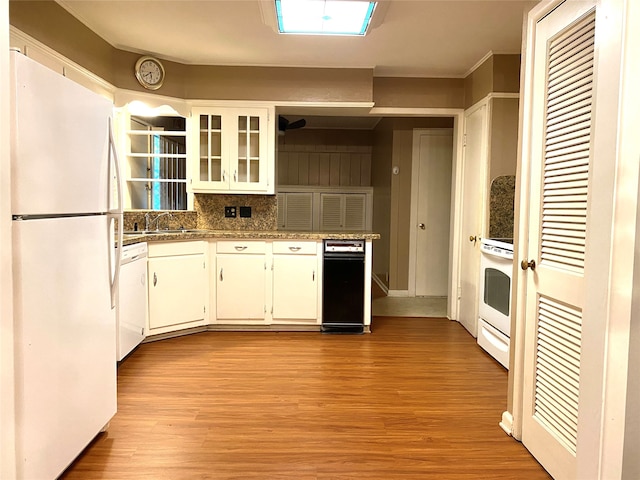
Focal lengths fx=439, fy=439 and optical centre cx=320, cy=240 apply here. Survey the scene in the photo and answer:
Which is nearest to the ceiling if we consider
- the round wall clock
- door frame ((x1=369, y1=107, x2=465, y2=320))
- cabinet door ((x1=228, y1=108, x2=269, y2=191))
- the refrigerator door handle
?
the round wall clock

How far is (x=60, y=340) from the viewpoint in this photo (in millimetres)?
1739

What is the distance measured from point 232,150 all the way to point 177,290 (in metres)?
1.38

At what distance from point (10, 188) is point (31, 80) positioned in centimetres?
39

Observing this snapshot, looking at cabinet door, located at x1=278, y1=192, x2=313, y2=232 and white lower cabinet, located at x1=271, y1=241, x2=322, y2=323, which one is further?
cabinet door, located at x1=278, y1=192, x2=313, y2=232

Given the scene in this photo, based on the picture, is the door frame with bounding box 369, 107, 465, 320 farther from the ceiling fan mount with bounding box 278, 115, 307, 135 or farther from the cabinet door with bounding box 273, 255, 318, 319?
the ceiling fan mount with bounding box 278, 115, 307, 135

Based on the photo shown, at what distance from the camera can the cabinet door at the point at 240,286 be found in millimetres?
3930

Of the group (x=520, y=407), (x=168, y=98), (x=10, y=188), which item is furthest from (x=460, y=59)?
(x=10, y=188)

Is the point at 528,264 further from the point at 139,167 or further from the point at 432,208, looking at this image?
the point at 432,208

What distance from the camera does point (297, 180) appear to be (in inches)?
286

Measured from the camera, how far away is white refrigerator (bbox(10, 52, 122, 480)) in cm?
150

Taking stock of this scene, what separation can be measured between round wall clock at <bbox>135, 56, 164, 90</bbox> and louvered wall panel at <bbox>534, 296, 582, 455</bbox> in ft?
11.6

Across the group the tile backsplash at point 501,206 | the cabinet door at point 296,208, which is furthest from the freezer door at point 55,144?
the cabinet door at point 296,208

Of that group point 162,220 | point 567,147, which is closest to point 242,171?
point 162,220

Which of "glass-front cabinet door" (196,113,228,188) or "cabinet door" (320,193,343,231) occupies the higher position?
"glass-front cabinet door" (196,113,228,188)
